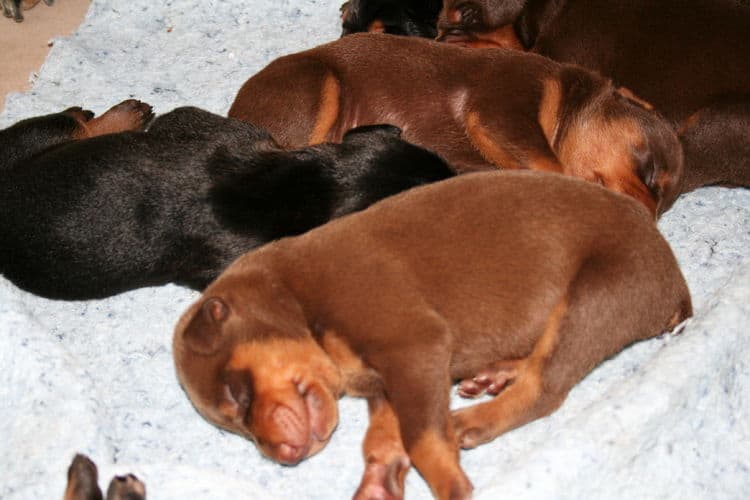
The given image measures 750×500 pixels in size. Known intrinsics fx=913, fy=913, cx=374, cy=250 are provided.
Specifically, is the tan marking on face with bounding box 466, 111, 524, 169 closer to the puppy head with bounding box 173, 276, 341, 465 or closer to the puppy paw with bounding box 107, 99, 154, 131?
the puppy head with bounding box 173, 276, 341, 465

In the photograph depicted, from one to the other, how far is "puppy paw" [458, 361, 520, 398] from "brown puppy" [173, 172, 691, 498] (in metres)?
0.16

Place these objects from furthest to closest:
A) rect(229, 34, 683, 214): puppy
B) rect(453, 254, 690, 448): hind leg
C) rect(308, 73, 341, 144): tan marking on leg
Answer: rect(308, 73, 341, 144): tan marking on leg < rect(229, 34, 683, 214): puppy < rect(453, 254, 690, 448): hind leg

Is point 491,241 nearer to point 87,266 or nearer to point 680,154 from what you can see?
point 680,154

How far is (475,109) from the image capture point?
4.11 meters

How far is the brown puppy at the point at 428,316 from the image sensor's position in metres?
2.92

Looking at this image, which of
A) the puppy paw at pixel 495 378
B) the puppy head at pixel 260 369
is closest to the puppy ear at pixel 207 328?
the puppy head at pixel 260 369

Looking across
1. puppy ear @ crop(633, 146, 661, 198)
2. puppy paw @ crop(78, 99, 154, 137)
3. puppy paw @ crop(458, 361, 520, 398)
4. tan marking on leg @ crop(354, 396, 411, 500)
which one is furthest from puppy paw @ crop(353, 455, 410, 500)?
puppy paw @ crop(78, 99, 154, 137)

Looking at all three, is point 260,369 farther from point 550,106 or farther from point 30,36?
point 30,36

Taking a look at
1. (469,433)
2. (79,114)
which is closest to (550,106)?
(469,433)

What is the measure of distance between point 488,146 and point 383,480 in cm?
168

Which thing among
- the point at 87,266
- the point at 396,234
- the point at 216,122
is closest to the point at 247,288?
the point at 396,234

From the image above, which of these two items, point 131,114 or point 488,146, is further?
point 131,114

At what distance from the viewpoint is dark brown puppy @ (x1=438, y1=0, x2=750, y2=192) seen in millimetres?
3947

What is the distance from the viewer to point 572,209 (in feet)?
10.2
